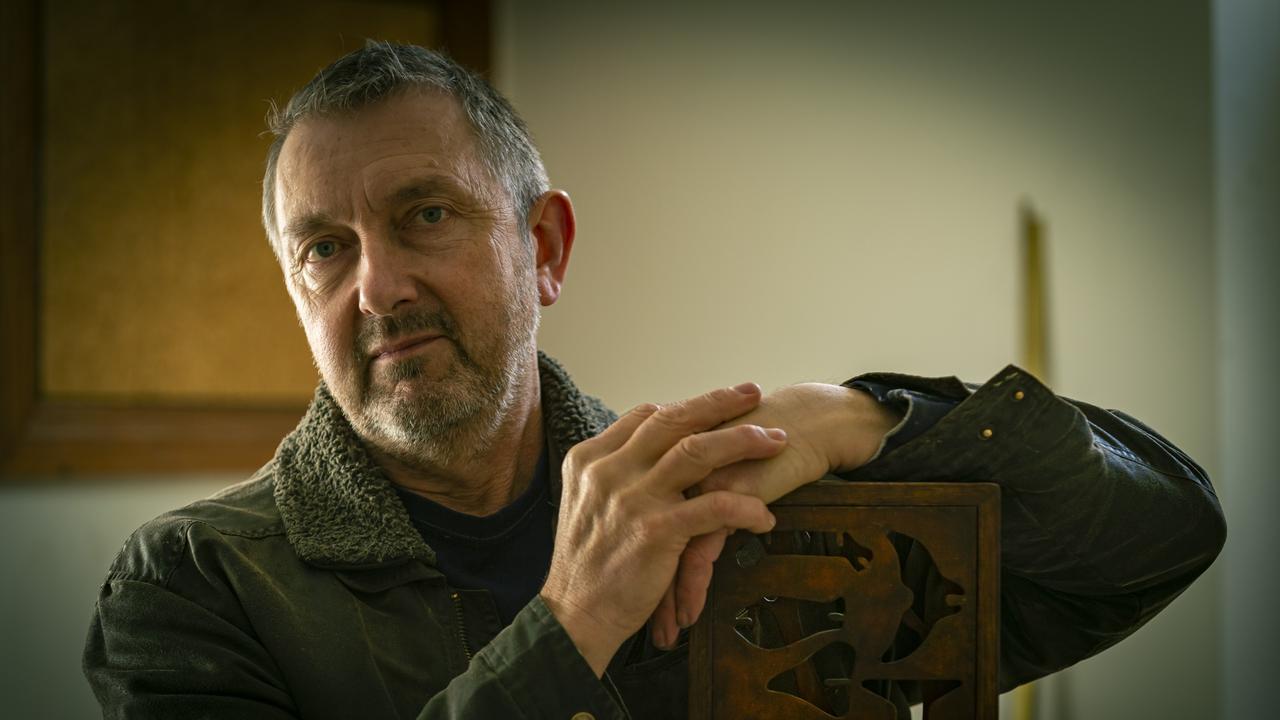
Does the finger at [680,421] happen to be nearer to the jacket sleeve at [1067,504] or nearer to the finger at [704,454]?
the finger at [704,454]

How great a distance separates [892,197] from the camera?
2.82 meters

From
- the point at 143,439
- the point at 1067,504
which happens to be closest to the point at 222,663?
the point at 1067,504

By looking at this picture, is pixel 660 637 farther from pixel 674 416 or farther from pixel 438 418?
pixel 438 418

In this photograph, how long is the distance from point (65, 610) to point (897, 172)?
7.26 ft

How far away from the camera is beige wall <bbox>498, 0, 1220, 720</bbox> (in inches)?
101

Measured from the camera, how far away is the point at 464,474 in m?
1.25

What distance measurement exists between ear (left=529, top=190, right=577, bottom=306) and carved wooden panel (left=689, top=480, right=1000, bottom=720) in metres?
0.62

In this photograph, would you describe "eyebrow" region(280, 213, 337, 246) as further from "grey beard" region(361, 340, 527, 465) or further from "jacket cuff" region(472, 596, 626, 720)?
"jacket cuff" region(472, 596, 626, 720)

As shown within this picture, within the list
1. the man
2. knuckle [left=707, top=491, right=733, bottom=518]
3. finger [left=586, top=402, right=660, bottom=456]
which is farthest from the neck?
knuckle [left=707, top=491, right=733, bottom=518]

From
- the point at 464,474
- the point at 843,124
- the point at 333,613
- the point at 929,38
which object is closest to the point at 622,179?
the point at 843,124

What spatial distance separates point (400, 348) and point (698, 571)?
48 centimetres

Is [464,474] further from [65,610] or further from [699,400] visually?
[65,610]

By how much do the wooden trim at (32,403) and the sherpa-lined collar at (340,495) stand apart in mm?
1198

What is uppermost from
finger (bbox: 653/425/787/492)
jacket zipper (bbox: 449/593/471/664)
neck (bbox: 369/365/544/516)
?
finger (bbox: 653/425/787/492)
